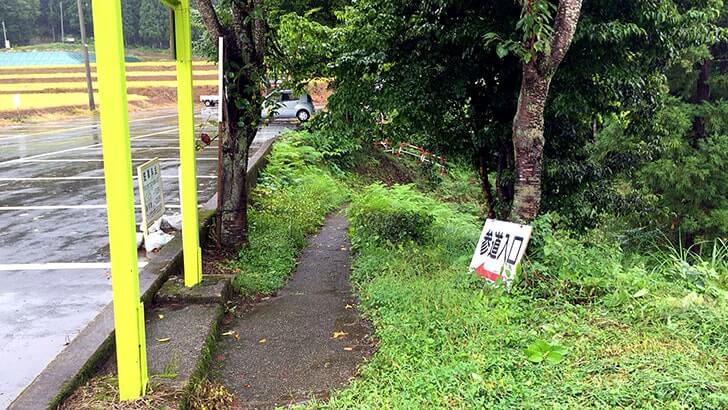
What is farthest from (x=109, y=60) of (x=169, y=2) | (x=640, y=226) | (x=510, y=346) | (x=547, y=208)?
(x=640, y=226)

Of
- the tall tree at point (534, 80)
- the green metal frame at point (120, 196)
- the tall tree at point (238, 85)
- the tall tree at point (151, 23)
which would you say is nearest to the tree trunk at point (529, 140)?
the tall tree at point (534, 80)

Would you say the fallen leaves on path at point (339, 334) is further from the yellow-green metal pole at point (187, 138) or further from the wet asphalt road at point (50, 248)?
the wet asphalt road at point (50, 248)

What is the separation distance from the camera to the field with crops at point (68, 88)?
31625 millimetres

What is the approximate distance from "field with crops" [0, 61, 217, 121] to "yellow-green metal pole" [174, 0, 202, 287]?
2706cm

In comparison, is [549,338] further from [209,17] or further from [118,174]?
[209,17]

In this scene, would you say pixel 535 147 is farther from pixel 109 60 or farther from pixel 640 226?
pixel 640 226

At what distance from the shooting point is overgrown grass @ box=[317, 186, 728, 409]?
3219mm

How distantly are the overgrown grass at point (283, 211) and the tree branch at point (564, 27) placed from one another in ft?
11.6

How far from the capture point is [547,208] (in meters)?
7.05

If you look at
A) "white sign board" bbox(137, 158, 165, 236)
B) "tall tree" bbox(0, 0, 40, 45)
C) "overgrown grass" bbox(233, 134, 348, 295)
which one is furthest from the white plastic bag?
"tall tree" bbox(0, 0, 40, 45)

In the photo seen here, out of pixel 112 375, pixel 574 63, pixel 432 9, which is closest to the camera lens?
pixel 112 375

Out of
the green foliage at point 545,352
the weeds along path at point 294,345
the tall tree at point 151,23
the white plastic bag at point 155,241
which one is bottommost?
the weeds along path at point 294,345

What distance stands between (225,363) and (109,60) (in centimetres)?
238

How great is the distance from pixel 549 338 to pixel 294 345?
1947 mm
